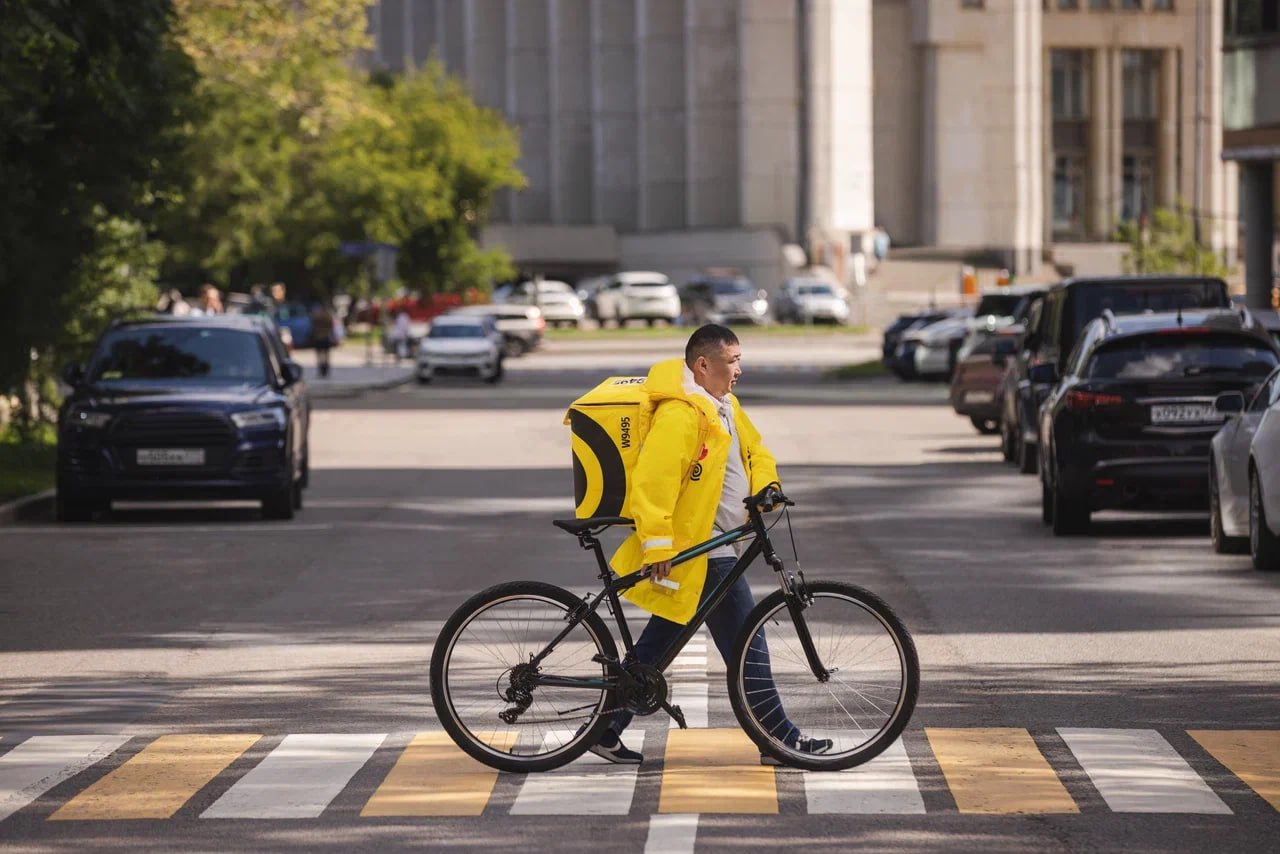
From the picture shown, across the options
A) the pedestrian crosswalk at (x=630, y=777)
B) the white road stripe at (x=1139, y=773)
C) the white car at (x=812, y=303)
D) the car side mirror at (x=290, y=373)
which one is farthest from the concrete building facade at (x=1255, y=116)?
the white car at (x=812, y=303)

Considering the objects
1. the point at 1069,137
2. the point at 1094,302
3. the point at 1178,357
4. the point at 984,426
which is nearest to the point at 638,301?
the point at 1069,137

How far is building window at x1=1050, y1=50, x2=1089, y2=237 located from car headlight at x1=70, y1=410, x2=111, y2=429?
93.0 meters

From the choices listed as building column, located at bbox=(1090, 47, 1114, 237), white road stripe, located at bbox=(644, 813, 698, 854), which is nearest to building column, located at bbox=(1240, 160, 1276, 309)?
white road stripe, located at bbox=(644, 813, 698, 854)

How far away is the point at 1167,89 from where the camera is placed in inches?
4277

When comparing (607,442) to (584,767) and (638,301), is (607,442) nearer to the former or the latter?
(584,767)

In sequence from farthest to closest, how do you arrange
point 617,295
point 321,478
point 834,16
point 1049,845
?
1. point 834,16
2. point 617,295
3. point 321,478
4. point 1049,845

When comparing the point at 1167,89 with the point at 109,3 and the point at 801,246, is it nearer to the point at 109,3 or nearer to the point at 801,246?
the point at 801,246

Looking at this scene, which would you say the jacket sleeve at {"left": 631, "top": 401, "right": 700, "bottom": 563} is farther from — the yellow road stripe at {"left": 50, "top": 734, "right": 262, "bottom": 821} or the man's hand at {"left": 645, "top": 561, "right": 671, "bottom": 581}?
the yellow road stripe at {"left": 50, "top": 734, "right": 262, "bottom": 821}

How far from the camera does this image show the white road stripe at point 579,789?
328 inches

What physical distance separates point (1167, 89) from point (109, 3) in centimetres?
9273

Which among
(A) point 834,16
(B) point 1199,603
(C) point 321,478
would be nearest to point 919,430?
(C) point 321,478

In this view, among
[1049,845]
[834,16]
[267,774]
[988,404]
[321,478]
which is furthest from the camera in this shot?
[834,16]

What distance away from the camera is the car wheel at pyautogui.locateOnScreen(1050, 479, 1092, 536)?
18969 millimetres

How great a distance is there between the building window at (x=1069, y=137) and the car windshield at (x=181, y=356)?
300ft
